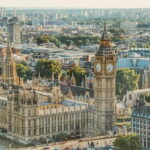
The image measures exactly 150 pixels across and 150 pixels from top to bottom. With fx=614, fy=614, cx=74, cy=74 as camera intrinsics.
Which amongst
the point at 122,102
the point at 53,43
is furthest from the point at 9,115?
the point at 53,43

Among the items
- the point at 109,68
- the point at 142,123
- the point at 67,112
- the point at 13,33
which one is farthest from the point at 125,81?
the point at 13,33

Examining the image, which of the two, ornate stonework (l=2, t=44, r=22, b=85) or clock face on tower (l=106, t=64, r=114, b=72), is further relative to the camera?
ornate stonework (l=2, t=44, r=22, b=85)

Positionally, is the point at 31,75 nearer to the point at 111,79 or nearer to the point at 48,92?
the point at 48,92

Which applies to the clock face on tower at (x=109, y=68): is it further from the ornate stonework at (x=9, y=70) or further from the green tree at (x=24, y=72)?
the green tree at (x=24, y=72)

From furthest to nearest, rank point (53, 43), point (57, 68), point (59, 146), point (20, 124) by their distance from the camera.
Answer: point (53, 43)
point (57, 68)
point (20, 124)
point (59, 146)

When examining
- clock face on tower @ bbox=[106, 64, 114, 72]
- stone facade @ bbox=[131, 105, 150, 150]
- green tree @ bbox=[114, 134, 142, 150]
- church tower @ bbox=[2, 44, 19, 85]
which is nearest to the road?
stone facade @ bbox=[131, 105, 150, 150]

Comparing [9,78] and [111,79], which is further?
[9,78]

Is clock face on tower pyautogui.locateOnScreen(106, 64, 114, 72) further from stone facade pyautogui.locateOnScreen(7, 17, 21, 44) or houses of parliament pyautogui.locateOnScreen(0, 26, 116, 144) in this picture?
stone facade pyautogui.locateOnScreen(7, 17, 21, 44)

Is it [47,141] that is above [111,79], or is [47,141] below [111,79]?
below
